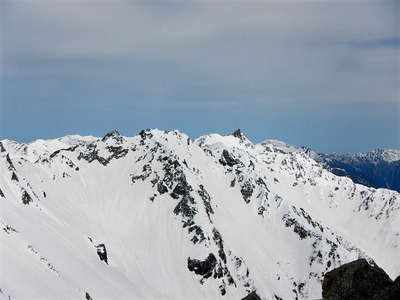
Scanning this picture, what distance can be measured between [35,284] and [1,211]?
68.5 meters

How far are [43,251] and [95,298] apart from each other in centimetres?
2511

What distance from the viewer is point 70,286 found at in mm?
166500

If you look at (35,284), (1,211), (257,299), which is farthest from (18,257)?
(257,299)

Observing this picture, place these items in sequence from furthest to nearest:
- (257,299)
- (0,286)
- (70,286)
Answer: (70,286), (0,286), (257,299)

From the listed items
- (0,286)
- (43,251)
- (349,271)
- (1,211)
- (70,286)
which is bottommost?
(349,271)

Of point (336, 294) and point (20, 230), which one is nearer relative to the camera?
point (336, 294)

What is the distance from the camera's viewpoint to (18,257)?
508ft

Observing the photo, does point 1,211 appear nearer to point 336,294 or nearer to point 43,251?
point 43,251

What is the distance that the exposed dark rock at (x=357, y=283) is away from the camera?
26.5 m

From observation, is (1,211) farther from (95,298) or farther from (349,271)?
(349,271)

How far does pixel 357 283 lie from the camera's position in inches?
1060

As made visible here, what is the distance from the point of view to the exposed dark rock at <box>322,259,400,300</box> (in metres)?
26.5

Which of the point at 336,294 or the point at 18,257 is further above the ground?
the point at 18,257

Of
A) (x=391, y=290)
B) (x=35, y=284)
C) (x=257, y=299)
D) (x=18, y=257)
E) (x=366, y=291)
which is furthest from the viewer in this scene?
(x=18, y=257)
